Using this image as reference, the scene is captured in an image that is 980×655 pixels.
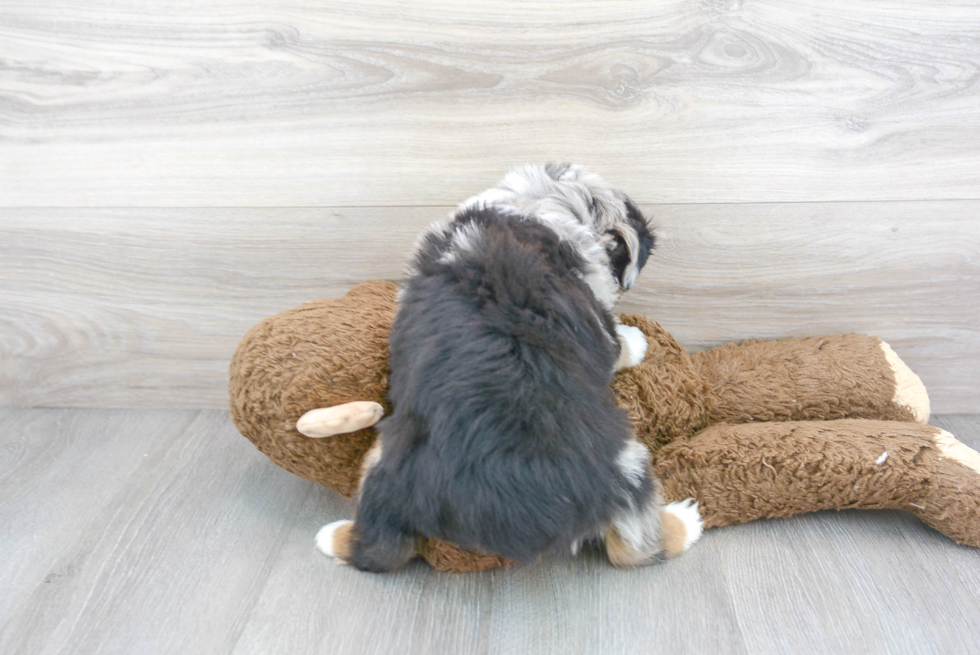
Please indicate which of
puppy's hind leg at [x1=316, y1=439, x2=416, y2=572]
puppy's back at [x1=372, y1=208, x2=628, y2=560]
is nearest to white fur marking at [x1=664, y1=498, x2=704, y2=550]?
puppy's back at [x1=372, y1=208, x2=628, y2=560]

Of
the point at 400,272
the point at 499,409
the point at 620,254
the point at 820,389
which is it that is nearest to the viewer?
the point at 499,409

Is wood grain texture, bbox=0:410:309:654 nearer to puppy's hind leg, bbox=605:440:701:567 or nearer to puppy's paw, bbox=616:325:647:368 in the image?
puppy's hind leg, bbox=605:440:701:567

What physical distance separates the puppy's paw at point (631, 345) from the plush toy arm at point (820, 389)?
0.21m

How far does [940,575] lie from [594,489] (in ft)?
2.72

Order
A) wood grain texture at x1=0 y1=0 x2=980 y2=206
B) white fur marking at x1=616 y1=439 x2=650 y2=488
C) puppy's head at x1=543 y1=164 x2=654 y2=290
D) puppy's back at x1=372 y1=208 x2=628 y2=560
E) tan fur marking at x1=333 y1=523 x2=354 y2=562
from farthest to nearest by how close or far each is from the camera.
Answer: wood grain texture at x1=0 y1=0 x2=980 y2=206
puppy's head at x1=543 y1=164 x2=654 y2=290
tan fur marking at x1=333 y1=523 x2=354 y2=562
white fur marking at x1=616 y1=439 x2=650 y2=488
puppy's back at x1=372 y1=208 x2=628 y2=560

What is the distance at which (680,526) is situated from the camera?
1478mm

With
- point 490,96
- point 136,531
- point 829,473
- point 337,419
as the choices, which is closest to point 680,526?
point 829,473

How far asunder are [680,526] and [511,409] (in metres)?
0.55

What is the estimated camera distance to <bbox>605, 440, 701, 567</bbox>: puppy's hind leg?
4.47 ft

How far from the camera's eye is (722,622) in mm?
1318

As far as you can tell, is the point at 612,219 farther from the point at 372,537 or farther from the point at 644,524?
the point at 372,537

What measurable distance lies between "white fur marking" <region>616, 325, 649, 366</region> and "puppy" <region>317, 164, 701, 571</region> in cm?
9

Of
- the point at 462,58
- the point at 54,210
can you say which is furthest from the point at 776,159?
the point at 54,210

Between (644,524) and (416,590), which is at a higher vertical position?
(644,524)
